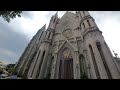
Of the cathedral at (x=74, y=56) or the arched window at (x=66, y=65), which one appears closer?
the cathedral at (x=74, y=56)

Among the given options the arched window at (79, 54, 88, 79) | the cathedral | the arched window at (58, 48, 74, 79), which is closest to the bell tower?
the cathedral

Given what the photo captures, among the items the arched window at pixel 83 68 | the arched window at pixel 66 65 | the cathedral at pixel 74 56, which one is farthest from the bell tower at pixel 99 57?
the arched window at pixel 66 65

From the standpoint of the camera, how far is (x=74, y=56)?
677 inches

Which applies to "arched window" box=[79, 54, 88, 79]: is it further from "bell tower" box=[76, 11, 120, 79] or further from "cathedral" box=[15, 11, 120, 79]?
"bell tower" box=[76, 11, 120, 79]

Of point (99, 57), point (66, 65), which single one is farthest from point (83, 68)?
point (99, 57)

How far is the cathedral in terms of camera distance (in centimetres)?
1343

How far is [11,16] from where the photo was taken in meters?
7.57

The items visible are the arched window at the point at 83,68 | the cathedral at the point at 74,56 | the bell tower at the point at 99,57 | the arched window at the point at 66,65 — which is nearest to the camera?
the bell tower at the point at 99,57

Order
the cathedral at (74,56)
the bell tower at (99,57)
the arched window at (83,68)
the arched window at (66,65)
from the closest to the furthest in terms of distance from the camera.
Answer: the bell tower at (99,57), the cathedral at (74,56), the arched window at (83,68), the arched window at (66,65)

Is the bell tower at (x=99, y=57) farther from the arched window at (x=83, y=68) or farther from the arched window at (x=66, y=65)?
the arched window at (x=66, y=65)

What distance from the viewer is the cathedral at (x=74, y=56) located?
13428 mm
